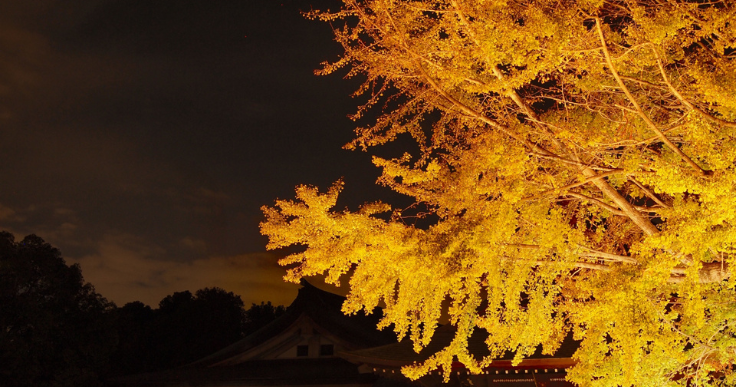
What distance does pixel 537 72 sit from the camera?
15.6 ft

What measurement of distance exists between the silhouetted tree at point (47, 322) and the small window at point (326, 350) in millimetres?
8593

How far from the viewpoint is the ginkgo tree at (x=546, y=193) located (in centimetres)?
437

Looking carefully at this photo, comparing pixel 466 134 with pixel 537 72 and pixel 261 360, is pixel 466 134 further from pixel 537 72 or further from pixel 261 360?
pixel 261 360

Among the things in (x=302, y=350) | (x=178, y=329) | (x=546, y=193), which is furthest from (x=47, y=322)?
(x=546, y=193)

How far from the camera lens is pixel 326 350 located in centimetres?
1293

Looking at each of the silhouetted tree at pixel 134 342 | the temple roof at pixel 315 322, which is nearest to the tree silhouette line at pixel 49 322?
the silhouetted tree at pixel 134 342

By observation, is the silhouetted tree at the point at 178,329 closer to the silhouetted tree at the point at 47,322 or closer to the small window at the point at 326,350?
the silhouetted tree at the point at 47,322

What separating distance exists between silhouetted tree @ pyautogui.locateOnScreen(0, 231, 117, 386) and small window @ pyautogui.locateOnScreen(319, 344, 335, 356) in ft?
28.2

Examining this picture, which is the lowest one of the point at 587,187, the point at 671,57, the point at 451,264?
the point at 451,264

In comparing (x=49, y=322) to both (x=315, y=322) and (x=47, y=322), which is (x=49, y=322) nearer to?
(x=47, y=322)

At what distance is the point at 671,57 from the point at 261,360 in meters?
11.0

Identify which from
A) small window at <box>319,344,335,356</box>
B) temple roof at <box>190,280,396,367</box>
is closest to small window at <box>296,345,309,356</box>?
small window at <box>319,344,335,356</box>

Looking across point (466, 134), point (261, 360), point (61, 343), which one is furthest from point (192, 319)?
point (466, 134)

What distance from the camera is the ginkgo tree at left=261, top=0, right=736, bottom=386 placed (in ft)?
14.3
